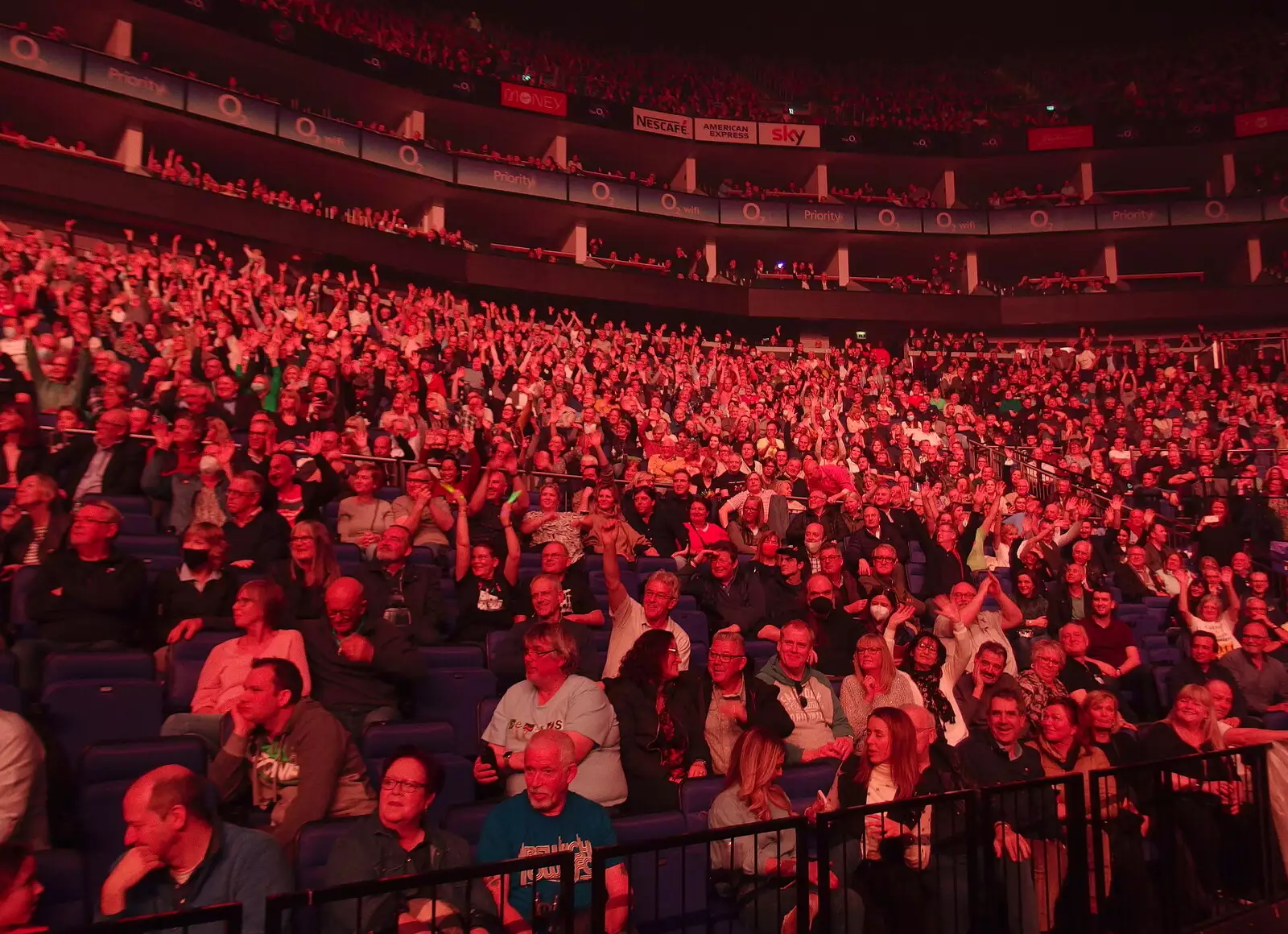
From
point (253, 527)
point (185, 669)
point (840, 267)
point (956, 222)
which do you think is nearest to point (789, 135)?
point (840, 267)

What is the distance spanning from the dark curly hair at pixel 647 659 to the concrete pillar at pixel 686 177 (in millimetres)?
21826

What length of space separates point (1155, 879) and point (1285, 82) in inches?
1126

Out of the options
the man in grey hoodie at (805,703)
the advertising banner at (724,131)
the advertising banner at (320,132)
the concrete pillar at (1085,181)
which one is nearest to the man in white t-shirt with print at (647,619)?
the man in grey hoodie at (805,703)

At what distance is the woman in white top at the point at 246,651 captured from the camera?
404 cm

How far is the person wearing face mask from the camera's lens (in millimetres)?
4801

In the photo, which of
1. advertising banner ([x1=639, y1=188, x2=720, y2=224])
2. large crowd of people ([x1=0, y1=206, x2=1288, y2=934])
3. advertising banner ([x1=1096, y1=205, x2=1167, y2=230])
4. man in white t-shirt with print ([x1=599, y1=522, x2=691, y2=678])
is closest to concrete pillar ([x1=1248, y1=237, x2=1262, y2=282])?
advertising banner ([x1=1096, y1=205, x2=1167, y2=230])

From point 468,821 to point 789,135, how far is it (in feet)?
80.7

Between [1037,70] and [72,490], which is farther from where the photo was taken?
[1037,70]

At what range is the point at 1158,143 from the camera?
25.9m

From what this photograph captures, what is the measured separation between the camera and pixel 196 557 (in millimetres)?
4973

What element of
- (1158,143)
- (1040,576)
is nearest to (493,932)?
(1040,576)

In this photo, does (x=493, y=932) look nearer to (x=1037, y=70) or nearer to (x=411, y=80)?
(x=411, y=80)

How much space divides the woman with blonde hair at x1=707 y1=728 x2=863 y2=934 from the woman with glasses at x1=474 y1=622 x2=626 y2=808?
49cm

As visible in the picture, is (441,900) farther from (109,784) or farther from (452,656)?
(452,656)
